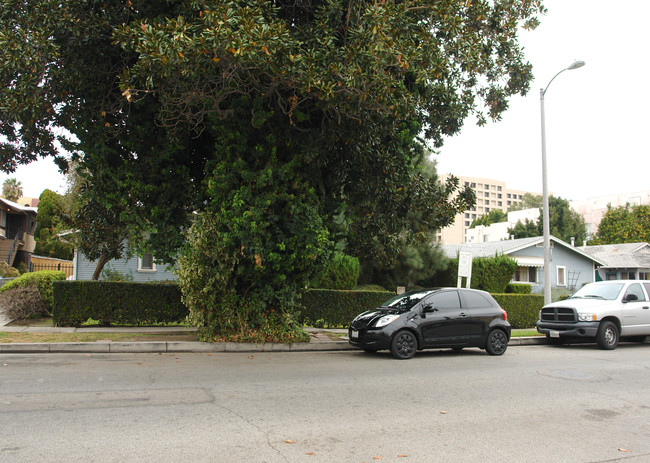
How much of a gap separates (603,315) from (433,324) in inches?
215

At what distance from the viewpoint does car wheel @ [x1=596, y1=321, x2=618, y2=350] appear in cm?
1295

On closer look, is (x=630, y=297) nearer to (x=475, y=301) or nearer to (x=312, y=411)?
(x=475, y=301)

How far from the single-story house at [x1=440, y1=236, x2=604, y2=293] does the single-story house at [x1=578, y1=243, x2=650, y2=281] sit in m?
3.12

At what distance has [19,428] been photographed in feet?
16.1

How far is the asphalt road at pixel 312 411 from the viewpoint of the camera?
455 cm

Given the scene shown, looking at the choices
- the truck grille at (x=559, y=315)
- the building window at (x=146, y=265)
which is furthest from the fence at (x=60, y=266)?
the truck grille at (x=559, y=315)

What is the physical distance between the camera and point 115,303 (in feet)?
45.3

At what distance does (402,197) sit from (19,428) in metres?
9.70

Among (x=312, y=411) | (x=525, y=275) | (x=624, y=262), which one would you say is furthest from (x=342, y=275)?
(x=624, y=262)

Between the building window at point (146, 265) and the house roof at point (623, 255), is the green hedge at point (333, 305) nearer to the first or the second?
the building window at point (146, 265)

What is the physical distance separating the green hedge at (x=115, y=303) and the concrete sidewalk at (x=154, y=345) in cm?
41

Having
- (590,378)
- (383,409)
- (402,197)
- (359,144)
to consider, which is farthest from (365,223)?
(383,409)

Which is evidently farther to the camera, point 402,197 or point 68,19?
point 402,197

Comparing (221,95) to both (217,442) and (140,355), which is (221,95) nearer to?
(140,355)
